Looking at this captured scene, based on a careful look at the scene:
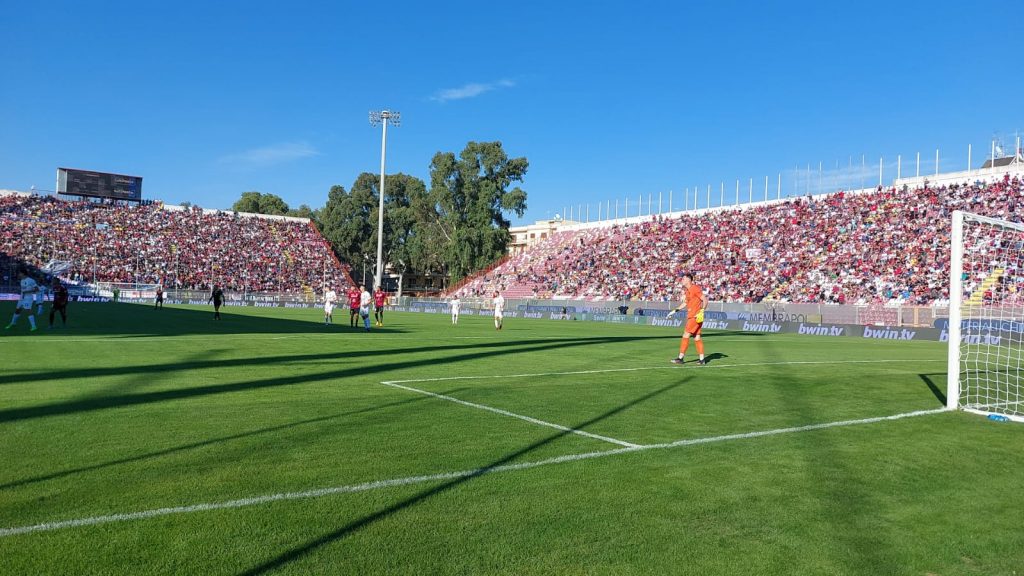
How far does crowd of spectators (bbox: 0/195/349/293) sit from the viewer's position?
6262 centimetres

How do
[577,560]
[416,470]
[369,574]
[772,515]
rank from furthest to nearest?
[416,470], [772,515], [577,560], [369,574]

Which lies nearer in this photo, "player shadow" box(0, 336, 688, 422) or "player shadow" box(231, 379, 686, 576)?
"player shadow" box(231, 379, 686, 576)

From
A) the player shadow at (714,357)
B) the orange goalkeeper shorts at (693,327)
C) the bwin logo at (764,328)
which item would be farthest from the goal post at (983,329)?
the bwin logo at (764,328)

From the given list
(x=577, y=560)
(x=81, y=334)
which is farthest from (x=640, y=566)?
(x=81, y=334)

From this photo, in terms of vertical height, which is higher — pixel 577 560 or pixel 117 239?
pixel 117 239

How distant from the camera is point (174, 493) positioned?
204 inches

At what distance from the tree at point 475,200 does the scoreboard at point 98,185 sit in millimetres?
32520

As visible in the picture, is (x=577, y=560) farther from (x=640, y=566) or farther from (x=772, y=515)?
(x=772, y=515)

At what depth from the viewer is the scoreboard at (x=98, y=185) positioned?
73681 millimetres

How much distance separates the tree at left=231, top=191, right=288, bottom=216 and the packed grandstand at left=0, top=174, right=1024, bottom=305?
97.6 feet

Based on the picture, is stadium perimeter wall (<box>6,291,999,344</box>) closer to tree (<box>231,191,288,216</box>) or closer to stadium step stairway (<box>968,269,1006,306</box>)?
stadium step stairway (<box>968,269,1006,306</box>)

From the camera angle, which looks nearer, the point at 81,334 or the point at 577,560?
the point at 577,560

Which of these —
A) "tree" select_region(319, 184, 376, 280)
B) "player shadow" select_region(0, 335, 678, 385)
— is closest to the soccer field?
"player shadow" select_region(0, 335, 678, 385)

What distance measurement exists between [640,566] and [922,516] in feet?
8.14
